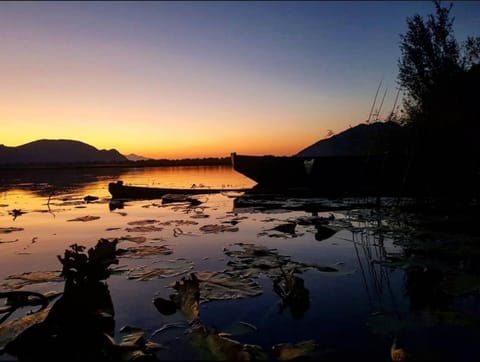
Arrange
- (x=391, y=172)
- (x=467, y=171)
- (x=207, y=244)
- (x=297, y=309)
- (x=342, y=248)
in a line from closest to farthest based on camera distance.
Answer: (x=297, y=309) → (x=342, y=248) → (x=207, y=244) → (x=467, y=171) → (x=391, y=172)

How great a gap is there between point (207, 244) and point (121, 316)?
4.26 m

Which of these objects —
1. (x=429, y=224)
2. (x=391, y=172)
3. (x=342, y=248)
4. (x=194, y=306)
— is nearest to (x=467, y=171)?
(x=391, y=172)

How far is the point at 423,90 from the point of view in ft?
93.1

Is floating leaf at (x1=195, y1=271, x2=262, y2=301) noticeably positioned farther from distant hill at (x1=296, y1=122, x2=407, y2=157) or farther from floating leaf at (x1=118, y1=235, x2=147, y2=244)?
distant hill at (x1=296, y1=122, x2=407, y2=157)

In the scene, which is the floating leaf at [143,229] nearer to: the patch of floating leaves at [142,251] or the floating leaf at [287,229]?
the patch of floating leaves at [142,251]

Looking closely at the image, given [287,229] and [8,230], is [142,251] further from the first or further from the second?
[8,230]

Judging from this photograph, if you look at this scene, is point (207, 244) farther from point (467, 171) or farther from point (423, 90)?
point (423, 90)

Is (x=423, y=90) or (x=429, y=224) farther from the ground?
(x=423, y=90)

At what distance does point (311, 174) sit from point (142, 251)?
20.3 metres

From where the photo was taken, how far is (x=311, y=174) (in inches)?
1045

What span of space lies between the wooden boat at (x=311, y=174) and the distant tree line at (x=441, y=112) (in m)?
4.77

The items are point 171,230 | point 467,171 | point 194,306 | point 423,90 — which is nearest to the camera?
point 194,306

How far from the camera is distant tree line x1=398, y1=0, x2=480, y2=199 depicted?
15.7 metres

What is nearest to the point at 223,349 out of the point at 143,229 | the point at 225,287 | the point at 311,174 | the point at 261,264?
the point at 225,287
